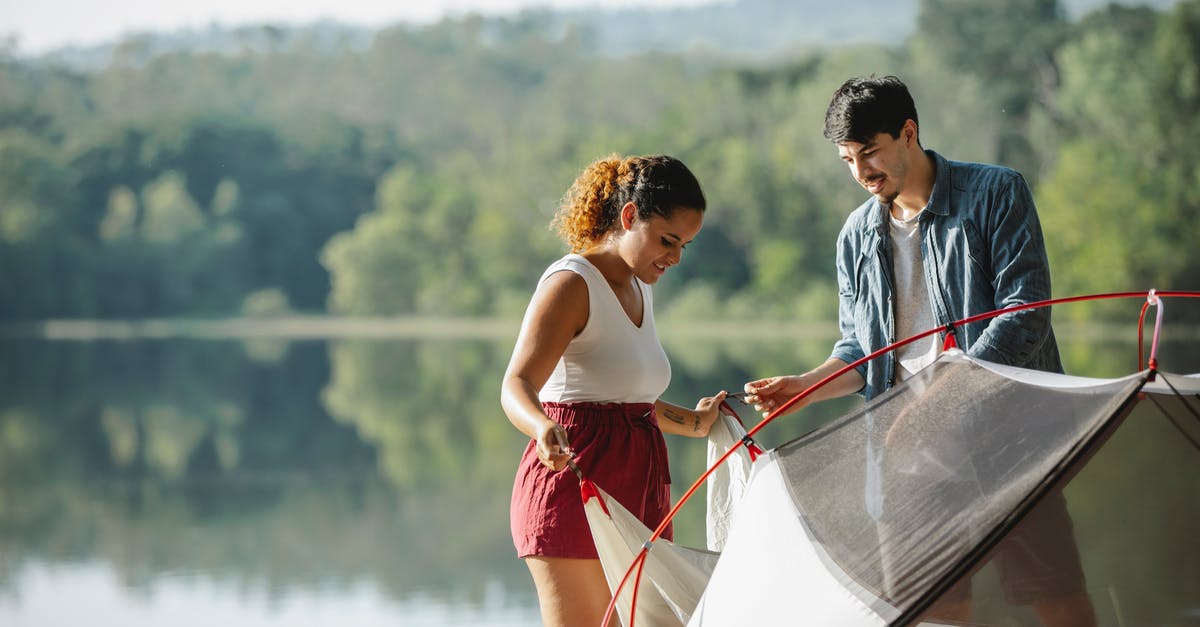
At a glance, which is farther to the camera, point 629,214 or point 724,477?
point 724,477

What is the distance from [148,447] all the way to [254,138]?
22.6 metres

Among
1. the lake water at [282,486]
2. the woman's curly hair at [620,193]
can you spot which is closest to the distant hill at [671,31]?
the lake water at [282,486]

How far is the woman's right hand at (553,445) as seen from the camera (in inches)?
68.4

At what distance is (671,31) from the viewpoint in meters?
66.7

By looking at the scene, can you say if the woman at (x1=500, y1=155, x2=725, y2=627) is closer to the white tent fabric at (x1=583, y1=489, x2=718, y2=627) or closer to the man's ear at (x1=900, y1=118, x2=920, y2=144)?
the white tent fabric at (x1=583, y1=489, x2=718, y2=627)

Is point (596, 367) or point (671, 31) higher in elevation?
point (671, 31)

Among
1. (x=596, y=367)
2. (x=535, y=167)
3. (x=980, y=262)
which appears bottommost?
(x=596, y=367)

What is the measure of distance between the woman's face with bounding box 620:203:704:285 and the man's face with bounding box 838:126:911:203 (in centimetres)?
25

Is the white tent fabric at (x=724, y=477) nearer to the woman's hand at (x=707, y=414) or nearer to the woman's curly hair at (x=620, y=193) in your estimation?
the woman's hand at (x=707, y=414)

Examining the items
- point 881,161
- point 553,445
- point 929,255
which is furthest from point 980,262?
point 553,445

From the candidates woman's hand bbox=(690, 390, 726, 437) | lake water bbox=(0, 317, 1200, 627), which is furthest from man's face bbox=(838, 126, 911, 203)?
lake water bbox=(0, 317, 1200, 627)

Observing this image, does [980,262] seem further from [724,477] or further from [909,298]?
[724,477]

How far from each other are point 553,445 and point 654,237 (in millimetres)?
329

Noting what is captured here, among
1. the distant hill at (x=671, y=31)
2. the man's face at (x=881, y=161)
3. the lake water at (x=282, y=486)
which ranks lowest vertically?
the lake water at (x=282, y=486)
